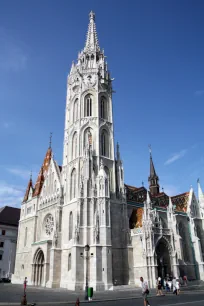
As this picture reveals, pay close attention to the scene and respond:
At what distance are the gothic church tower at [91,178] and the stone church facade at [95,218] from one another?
11 centimetres

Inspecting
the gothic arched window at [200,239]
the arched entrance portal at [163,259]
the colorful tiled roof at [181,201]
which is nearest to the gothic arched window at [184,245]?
the gothic arched window at [200,239]

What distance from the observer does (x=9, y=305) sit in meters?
15.8

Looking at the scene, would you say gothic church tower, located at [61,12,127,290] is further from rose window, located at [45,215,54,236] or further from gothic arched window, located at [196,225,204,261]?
gothic arched window, located at [196,225,204,261]

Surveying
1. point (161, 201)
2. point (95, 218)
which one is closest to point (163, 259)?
point (95, 218)

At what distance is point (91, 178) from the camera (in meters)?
33.5

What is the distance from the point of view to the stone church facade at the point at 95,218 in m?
30.2

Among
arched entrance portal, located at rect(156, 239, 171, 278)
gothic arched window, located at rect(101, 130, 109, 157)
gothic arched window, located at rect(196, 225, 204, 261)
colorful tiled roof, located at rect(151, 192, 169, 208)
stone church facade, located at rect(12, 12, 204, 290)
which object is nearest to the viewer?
stone church facade, located at rect(12, 12, 204, 290)

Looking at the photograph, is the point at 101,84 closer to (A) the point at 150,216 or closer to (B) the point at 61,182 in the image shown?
(B) the point at 61,182

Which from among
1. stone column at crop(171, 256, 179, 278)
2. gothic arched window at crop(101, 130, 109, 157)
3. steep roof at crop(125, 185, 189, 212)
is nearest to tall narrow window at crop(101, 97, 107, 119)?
gothic arched window at crop(101, 130, 109, 157)

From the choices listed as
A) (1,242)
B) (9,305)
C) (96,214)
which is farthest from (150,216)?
(1,242)

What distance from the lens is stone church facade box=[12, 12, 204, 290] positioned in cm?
3025

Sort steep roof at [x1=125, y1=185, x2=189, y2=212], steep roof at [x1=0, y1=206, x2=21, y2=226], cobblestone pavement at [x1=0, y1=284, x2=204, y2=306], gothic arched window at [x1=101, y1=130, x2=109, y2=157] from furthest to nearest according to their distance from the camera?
steep roof at [x1=0, y1=206, x2=21, y2=226]
steep roof at [x1=125, y1=185, x2=189, y2=212]
gothic arched window at [x1=101, y1=130, x2=109, y2=157]
cobblestone pavement at [x1=0, y1=284, x2=204, y2=306]

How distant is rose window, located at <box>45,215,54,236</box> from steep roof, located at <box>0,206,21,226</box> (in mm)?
19453

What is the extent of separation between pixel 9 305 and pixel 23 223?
3010 centimetres
